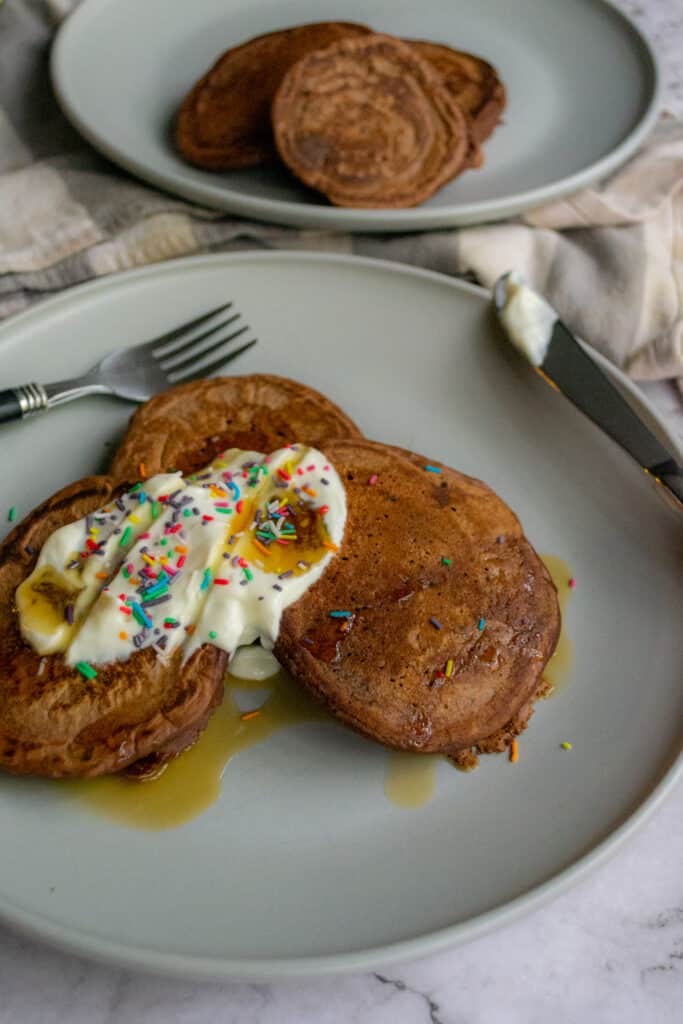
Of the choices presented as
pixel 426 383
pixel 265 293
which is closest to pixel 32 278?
pixel 265 293

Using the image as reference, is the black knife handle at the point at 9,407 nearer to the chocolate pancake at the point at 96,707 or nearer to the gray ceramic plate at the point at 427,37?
the chocolate pancake at the point at 96,707

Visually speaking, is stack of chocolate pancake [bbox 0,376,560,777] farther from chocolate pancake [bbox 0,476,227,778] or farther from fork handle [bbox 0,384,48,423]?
fork handle [bbox 0,384,48,423]

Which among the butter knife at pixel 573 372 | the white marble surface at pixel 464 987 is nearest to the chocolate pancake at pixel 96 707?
the white marble surface at pixel 464 987

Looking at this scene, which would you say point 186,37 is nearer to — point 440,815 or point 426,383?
point 426,383

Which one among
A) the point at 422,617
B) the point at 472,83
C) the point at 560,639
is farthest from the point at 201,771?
the point at 472,83

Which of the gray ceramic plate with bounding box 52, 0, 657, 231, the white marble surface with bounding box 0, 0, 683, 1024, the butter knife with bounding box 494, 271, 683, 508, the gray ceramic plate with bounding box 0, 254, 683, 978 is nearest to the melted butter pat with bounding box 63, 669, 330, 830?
the gray ceramic plate with bounding box 0, 254, 683, 978
